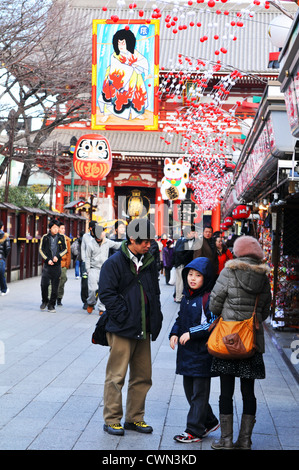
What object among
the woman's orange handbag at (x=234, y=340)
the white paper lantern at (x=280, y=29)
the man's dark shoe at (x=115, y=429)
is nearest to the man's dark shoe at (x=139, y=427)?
the man's dark shoe at (x=115, y=429)

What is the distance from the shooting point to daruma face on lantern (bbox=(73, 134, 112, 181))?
20812 mm

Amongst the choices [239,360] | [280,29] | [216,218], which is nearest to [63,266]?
[280,29]

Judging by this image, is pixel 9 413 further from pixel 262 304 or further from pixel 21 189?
pixel 21 189

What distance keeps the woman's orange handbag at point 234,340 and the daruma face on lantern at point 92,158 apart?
16067mm

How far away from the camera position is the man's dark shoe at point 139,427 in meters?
5.47

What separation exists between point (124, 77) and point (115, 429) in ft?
34.6

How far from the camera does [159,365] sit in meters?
8.53

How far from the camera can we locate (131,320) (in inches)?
216

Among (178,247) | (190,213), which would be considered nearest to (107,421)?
(178,247)

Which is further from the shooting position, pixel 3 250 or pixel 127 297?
pixel 3 250

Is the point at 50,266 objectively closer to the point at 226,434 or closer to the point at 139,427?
the point at 139,427

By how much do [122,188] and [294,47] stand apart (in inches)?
1178

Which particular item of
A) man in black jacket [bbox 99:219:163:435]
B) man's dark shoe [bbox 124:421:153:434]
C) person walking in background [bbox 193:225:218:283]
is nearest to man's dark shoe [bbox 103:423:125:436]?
man in black jacket [bbox 99:219:163:435]

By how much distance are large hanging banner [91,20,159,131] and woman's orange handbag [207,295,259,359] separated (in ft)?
32.9
